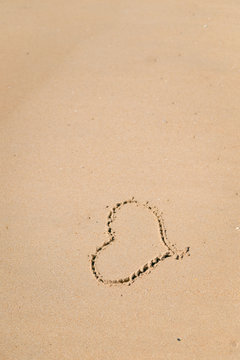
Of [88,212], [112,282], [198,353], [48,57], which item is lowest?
[198,353]

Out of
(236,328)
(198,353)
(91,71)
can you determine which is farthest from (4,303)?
(91,71)

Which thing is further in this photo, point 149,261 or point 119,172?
point 119,172

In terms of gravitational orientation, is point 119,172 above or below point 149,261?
above

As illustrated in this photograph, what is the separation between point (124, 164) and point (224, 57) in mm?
1572

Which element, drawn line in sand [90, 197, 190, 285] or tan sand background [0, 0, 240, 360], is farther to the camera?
drawn line in sand [90, 197, 190, 285]

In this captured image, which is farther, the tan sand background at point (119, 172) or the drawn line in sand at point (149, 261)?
the drawn line in sand at point (149, 261)

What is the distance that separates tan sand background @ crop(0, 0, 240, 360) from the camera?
95.3 inches

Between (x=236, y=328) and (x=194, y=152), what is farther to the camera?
(x=194, y=152)

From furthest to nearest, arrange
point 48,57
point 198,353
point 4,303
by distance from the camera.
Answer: point 48,57
point 4,303
point 198,353

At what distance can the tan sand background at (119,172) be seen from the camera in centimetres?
242

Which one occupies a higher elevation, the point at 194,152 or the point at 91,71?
the point at 91,71

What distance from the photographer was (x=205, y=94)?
363 cm

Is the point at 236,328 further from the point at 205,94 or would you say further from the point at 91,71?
the point at 91,71

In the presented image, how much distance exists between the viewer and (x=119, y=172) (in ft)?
10.3
